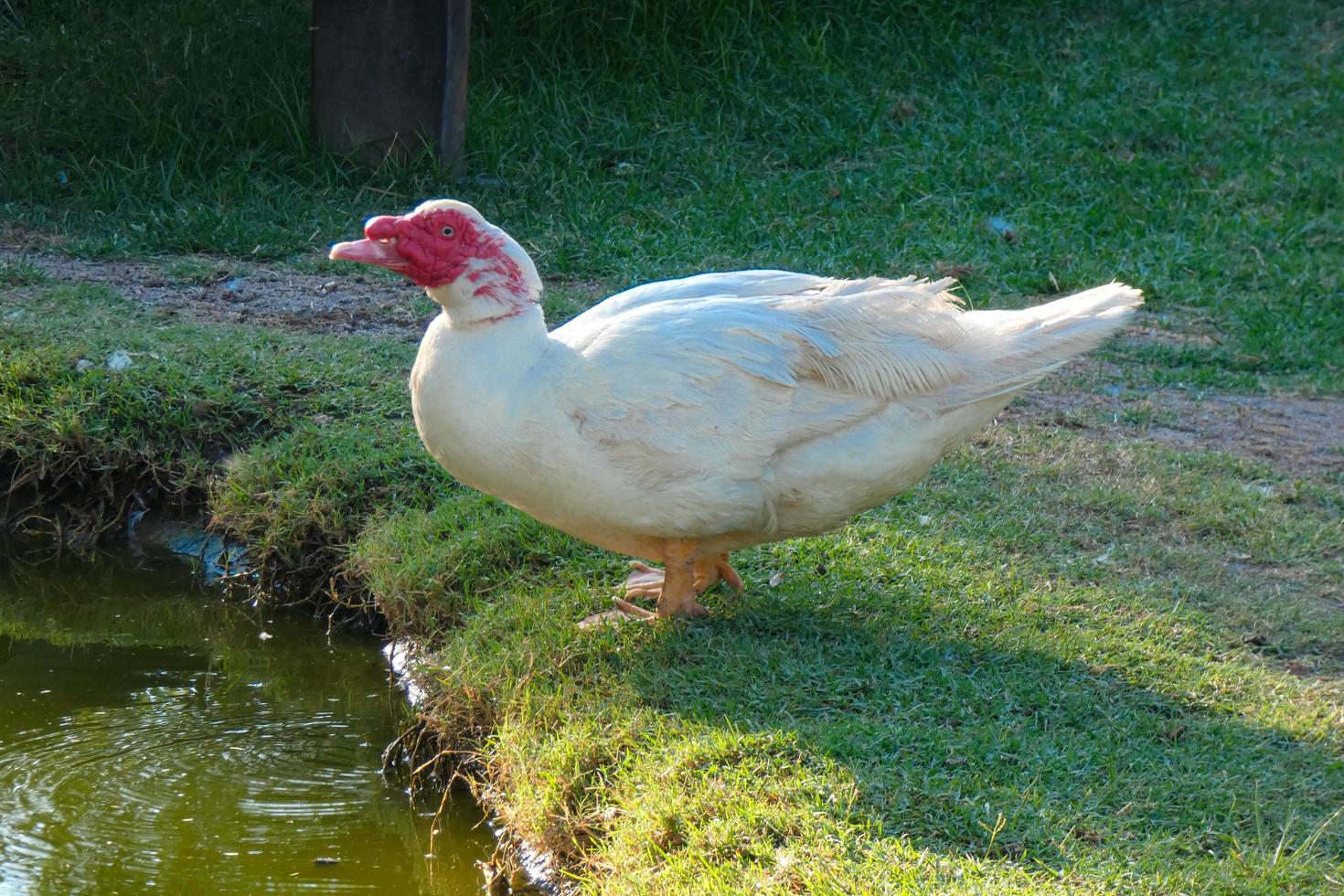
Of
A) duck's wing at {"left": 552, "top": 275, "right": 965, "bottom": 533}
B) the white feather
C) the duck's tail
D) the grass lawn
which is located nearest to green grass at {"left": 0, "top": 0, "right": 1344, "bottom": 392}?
the grass lawn

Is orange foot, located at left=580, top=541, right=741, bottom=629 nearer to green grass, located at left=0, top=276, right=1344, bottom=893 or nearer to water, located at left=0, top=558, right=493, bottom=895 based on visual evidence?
green grass, located at left=0, top=276, right=1344, bottom=893

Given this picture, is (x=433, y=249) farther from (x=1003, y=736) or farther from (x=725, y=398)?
(x=1003, y=736)

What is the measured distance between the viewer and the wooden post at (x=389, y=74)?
22.2 ft

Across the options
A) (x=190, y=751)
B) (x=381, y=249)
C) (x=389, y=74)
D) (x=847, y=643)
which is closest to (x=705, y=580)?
(x=847, y=643)

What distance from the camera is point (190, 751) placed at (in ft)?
11.9

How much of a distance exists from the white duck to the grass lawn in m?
0.37

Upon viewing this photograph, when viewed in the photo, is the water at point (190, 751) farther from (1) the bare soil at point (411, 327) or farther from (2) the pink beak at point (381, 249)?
(1) the bare soil at point (411, 327)

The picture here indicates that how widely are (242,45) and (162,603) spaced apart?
12.4 ft

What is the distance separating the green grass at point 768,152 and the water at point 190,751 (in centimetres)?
243

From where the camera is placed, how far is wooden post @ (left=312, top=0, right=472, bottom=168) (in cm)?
678

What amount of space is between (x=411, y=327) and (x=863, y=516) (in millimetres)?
2202

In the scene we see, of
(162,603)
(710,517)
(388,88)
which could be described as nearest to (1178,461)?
(710,517)

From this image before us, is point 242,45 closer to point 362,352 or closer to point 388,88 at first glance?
point 388,88

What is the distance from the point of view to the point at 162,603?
14.6 feet
